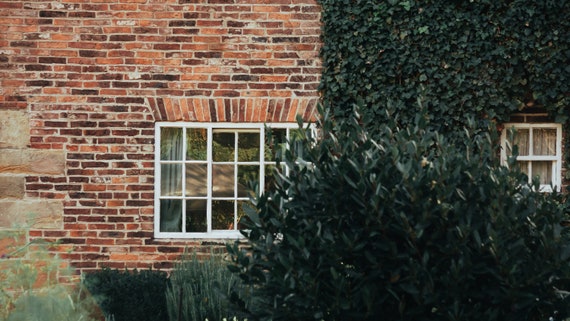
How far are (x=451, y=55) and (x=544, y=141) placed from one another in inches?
57.6

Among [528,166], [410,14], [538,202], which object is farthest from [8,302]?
[528,166]

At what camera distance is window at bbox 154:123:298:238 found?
8.78 metres

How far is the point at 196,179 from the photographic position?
29.0 feet

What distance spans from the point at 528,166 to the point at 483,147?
4.64m

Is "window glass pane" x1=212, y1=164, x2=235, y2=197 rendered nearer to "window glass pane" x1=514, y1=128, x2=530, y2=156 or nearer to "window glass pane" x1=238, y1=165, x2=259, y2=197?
"window glass pane" x1=238, y1=165, x2=259, y2=197

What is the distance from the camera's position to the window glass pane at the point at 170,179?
8805mm

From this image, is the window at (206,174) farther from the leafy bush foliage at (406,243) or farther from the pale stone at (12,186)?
the leafy bush foliage at (406,243)

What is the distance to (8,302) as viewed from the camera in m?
5.75

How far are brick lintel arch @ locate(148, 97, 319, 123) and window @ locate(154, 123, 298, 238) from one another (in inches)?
6.3

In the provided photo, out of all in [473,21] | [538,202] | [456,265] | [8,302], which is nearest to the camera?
[456,265]

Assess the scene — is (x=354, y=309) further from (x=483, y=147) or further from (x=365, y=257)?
(x=483, y=147)

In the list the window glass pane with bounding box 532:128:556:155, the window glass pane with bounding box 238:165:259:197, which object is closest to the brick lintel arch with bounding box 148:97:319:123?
the window glass pane with bounding box 238:165:259:197

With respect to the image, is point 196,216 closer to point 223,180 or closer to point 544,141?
point 223,180

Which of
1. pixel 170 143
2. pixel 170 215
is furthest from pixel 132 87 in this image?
pixel 170 215
